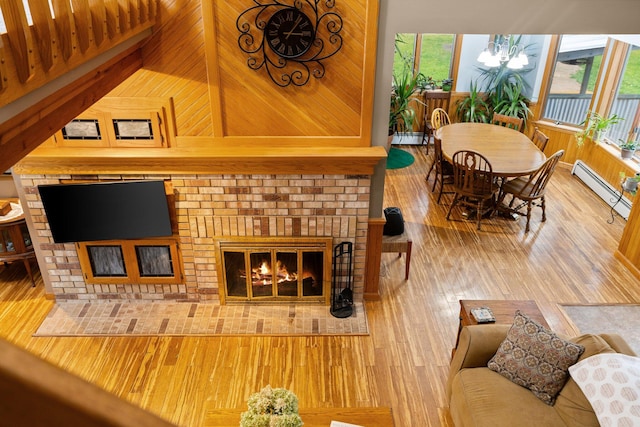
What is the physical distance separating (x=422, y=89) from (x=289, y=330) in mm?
5677

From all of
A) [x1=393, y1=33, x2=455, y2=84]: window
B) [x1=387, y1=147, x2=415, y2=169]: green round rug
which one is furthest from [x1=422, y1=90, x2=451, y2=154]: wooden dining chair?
[x1=387, y1=147, x2=415, y2=169]: green round rug

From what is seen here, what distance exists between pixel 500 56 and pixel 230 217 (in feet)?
17.7

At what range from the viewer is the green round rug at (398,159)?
8.21 meters

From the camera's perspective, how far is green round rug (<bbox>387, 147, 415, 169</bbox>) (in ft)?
26.9

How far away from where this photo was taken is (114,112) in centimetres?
408

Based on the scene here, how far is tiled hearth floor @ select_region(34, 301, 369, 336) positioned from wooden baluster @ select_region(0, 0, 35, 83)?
3088 millimetres

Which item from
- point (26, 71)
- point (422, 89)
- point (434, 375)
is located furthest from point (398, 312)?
point (422, 89)

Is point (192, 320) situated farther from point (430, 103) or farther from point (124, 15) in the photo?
point (430, 103)

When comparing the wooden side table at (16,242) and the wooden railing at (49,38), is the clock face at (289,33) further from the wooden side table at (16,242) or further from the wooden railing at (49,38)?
the wooden side table at (16,242)

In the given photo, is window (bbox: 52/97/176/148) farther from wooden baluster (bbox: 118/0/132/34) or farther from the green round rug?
the green round rug

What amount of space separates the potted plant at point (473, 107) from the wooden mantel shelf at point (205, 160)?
5058 millimetres

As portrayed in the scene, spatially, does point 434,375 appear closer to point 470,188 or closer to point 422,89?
point 470,188

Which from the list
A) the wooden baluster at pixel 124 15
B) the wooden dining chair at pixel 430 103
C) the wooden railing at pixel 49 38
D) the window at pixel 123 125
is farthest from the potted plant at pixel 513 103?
the wooden railing at pixel 49 38

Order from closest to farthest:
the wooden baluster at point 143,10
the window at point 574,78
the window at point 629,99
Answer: the wooden baluster at point 143,10 < the window at point 629,99 < the window at point 574,78
